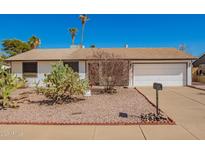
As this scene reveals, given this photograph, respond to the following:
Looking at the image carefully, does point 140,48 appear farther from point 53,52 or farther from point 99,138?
point 99,138

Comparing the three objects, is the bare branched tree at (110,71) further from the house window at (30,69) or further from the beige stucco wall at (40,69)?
the house window at (30,69)

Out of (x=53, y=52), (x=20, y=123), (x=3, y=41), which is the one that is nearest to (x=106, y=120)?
(x=20, y=123)

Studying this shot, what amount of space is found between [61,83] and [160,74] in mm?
11701

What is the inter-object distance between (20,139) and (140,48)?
1898 centimetres

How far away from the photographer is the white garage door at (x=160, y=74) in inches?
753

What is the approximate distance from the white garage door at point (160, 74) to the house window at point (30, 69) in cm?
897

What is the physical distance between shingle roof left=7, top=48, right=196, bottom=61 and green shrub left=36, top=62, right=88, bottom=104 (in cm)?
824

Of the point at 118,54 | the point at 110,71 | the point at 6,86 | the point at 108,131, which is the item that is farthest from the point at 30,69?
the point at 108,131

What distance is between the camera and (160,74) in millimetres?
19266

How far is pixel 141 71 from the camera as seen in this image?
1927cm

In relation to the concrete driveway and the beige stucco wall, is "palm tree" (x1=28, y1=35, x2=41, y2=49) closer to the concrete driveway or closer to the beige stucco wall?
the beige stucco wall

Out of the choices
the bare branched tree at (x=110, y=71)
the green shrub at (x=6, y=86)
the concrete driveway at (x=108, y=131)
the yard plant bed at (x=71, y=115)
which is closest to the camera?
the concrete driveway at (x=108, y=131)

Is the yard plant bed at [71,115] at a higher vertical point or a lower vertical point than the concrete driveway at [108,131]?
higher

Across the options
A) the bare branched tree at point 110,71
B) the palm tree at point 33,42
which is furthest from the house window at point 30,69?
the palm tree at point 33,42
